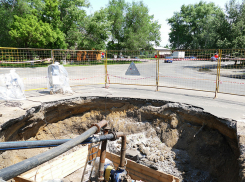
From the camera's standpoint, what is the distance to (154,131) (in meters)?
7.57

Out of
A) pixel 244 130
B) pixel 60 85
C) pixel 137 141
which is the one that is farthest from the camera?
pixel 60 85

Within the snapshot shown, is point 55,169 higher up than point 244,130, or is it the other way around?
point 244,130

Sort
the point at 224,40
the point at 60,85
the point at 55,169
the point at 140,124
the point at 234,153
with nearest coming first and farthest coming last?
the point at 234,153
the point at 55,169
the point at 140,124
the point at 60,85
the point at 224,40

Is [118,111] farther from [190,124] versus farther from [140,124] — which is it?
[190,124]

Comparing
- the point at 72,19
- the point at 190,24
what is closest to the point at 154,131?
the point at 72,19

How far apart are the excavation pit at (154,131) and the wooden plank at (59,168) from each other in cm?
82

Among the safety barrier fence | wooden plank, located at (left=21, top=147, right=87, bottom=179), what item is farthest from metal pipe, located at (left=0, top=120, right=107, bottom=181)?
the safety barrier fence

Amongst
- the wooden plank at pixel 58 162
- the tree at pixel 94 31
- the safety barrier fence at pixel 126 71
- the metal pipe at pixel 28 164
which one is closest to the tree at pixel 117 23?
the tree at pixel 94 31

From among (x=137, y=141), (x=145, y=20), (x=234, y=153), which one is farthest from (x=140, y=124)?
(x=145, y=20)

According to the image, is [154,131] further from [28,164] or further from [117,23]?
[117,23]

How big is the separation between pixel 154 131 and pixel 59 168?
12.1ft

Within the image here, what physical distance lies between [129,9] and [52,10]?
1600 cm

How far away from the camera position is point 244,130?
4.84 metres

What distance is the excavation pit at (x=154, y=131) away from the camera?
18.3 feet
